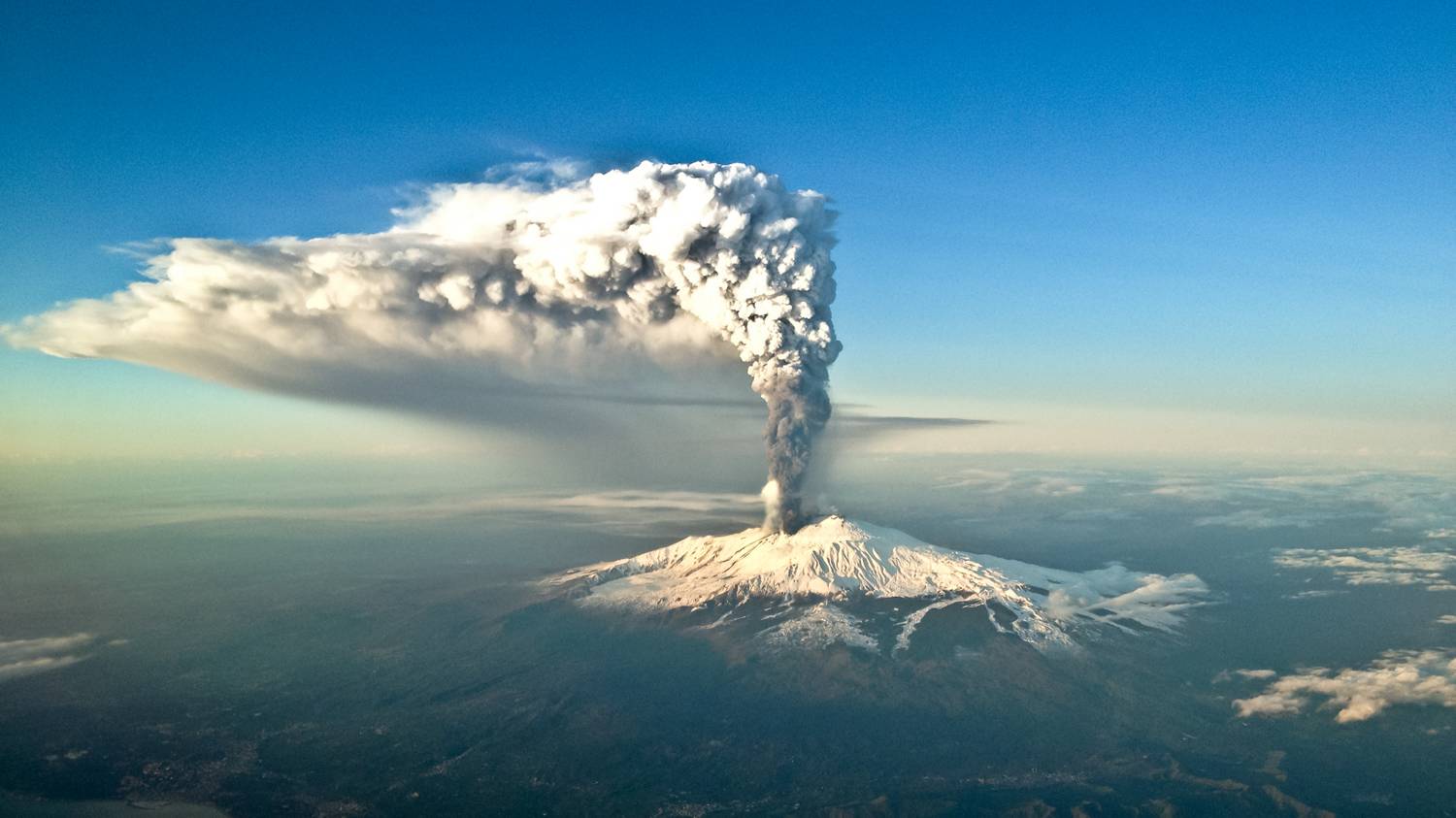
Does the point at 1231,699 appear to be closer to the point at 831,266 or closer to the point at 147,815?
the point at 831,266

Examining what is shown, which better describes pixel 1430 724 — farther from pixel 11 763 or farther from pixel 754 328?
pixel 11 763

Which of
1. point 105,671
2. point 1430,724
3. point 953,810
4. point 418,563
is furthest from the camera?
point 418,563

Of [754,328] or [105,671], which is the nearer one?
[754,328]

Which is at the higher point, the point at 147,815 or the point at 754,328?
the point at 754,328

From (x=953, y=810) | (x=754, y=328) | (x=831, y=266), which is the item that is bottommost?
(x=953, y=810)

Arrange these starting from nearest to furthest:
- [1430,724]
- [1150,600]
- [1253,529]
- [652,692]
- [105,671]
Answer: [1430,724], [652,692], [105,671], [1150,600], [1253,529]

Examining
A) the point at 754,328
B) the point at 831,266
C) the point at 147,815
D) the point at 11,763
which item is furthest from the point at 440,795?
the point at 831,266

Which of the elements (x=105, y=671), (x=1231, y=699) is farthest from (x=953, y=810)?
(x=105, y=671)
